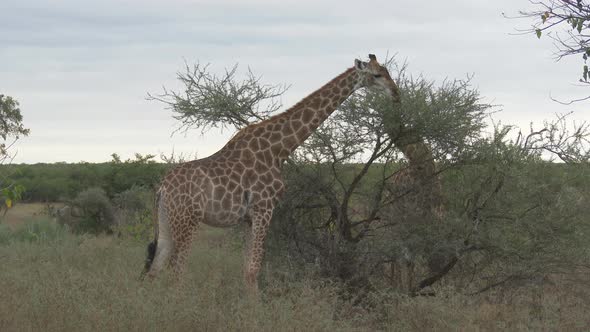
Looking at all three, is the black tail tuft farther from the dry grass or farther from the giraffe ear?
the dry grass

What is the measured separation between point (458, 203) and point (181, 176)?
161 inches

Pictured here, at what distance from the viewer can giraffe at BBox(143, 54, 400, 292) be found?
398 inches

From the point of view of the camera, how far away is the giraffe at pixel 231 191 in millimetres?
10102

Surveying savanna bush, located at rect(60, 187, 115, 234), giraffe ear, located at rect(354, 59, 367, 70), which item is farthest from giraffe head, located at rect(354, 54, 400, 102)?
savanna bush, located at rect(60, 187, 115, 234)

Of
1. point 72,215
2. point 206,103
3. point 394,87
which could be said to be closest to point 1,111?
point 72,215

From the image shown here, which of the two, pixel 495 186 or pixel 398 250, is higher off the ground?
pixel 495 186

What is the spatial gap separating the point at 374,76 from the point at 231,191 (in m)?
2.61

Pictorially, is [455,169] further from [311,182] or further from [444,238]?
[311,182]

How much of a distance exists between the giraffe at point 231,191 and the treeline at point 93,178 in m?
2.69

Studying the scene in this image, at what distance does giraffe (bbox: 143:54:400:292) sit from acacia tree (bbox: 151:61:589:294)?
94 centimetres

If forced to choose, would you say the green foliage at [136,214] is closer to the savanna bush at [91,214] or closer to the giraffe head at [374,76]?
the savanna bush at [91,214]

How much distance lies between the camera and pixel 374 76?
11.2 metres

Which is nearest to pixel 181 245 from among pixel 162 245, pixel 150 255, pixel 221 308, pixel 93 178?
pixel 162 245

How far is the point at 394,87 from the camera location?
11148mm
